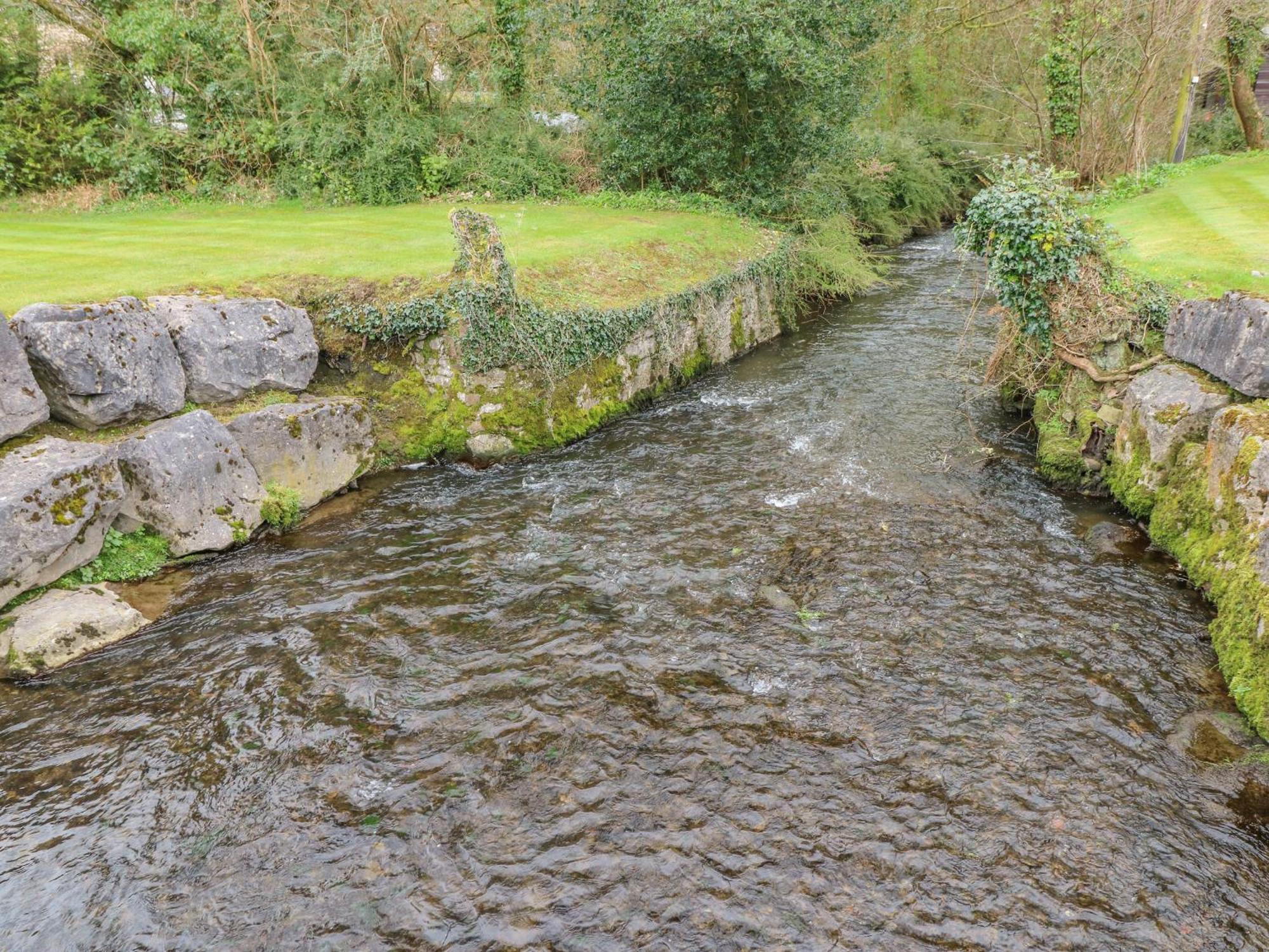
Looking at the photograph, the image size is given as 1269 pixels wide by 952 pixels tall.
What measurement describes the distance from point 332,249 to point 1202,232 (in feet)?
52.7

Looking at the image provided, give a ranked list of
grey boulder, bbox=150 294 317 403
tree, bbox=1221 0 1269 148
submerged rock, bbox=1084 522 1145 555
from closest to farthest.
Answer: submerged rock, bbox=1084 522 1145 555 → grey boulder, bbox=150 294 317 403 → tree, bbox=1221 0 1269 148

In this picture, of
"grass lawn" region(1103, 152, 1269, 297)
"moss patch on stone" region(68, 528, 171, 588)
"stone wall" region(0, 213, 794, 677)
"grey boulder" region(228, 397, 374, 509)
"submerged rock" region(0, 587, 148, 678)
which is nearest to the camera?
"submerged rock" region(0, 587, 148, 678)

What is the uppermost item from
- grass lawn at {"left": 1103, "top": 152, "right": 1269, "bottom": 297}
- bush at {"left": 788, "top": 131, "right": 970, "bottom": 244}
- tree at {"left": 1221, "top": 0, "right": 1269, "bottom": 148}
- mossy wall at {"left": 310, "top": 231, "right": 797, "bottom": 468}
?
tree at {"left": 1221, "top": 0, "right": 1269, "bottom": 148}

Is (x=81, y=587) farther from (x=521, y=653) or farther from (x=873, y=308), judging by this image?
(x=873, y=308)

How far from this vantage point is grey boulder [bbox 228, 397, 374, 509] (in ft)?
33.2

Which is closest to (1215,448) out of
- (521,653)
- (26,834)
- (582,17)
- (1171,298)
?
(1171,298)

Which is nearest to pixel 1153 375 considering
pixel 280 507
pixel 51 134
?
pixel 280 507

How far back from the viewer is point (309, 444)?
34.8 feet

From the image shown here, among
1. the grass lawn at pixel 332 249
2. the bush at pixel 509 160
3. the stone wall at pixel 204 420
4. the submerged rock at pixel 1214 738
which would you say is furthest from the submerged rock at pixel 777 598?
the bush at pixel 509 160

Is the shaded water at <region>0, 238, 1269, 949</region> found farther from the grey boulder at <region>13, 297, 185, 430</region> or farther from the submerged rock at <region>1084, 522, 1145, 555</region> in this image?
the grey boulder at <region>13, 297, 185, 430</region>

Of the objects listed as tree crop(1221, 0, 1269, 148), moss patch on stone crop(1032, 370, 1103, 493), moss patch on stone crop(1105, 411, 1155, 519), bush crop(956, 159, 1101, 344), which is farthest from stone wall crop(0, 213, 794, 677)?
tree crop(1221, 0, 1269, 148)

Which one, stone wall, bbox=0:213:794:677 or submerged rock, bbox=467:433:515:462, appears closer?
stone wall, bbox=0:213:794:677

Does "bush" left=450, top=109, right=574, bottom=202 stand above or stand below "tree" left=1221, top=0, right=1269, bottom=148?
below

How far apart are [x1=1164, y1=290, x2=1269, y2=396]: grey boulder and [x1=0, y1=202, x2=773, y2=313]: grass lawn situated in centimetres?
872
